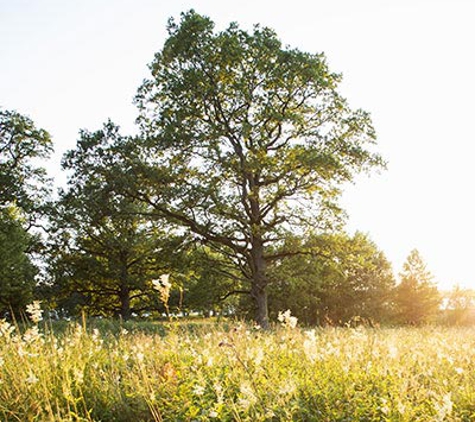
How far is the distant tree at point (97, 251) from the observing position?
974 inches

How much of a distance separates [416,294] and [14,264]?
33.0m

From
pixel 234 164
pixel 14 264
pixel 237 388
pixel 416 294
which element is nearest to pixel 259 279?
pixel 234 164

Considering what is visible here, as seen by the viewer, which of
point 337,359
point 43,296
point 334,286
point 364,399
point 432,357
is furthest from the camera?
point 334,286

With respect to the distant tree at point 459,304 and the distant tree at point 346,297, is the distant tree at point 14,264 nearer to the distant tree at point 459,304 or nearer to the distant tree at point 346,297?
the distant tree at point 346,297

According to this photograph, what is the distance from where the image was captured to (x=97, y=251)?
118ft

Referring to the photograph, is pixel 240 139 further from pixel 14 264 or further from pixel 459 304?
pixel 459 304

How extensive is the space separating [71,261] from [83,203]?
581 inches

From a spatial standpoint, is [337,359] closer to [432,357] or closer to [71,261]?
[432,357]

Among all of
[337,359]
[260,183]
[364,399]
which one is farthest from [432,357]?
[260,183]

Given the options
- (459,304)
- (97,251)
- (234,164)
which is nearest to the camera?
(234,164)

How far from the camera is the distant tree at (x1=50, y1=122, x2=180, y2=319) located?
2473cm

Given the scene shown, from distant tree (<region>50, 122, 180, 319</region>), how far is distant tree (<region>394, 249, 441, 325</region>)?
869 inches

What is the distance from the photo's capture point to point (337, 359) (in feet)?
18.2

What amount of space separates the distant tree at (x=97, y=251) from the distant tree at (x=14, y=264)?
7.81 ft
